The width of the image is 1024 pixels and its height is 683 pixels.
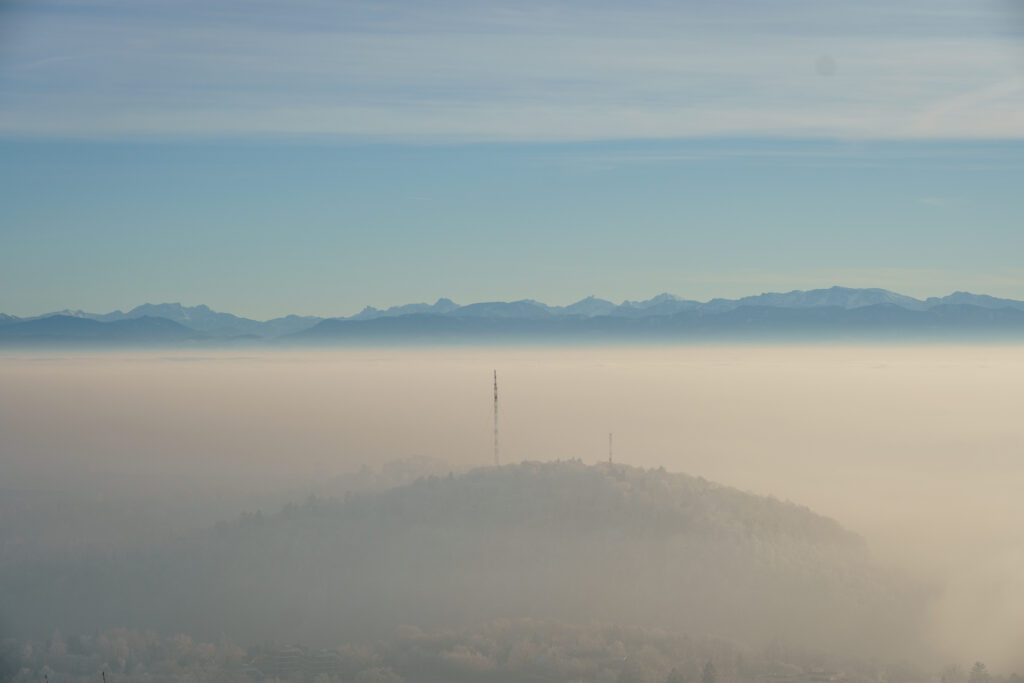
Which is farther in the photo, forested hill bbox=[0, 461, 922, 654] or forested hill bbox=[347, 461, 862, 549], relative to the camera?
forested hill bbox=[347, 461, 862, 549]

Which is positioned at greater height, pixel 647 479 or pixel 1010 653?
pixel 647 479

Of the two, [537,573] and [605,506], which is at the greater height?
[605,506]

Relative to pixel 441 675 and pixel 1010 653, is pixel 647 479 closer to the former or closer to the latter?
pixel 441 675

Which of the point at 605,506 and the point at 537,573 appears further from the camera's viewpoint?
the point at 537,573

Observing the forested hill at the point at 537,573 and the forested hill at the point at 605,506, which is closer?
the forested hill at the point at 537,573

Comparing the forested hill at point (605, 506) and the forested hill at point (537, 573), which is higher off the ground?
the forested hill at point (605, 506)

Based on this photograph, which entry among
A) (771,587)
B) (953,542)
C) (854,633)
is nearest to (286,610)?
(771,587)

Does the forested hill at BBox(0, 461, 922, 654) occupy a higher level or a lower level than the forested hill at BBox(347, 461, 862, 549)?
lower

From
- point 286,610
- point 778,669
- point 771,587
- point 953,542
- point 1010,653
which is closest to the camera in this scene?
point 778,669
